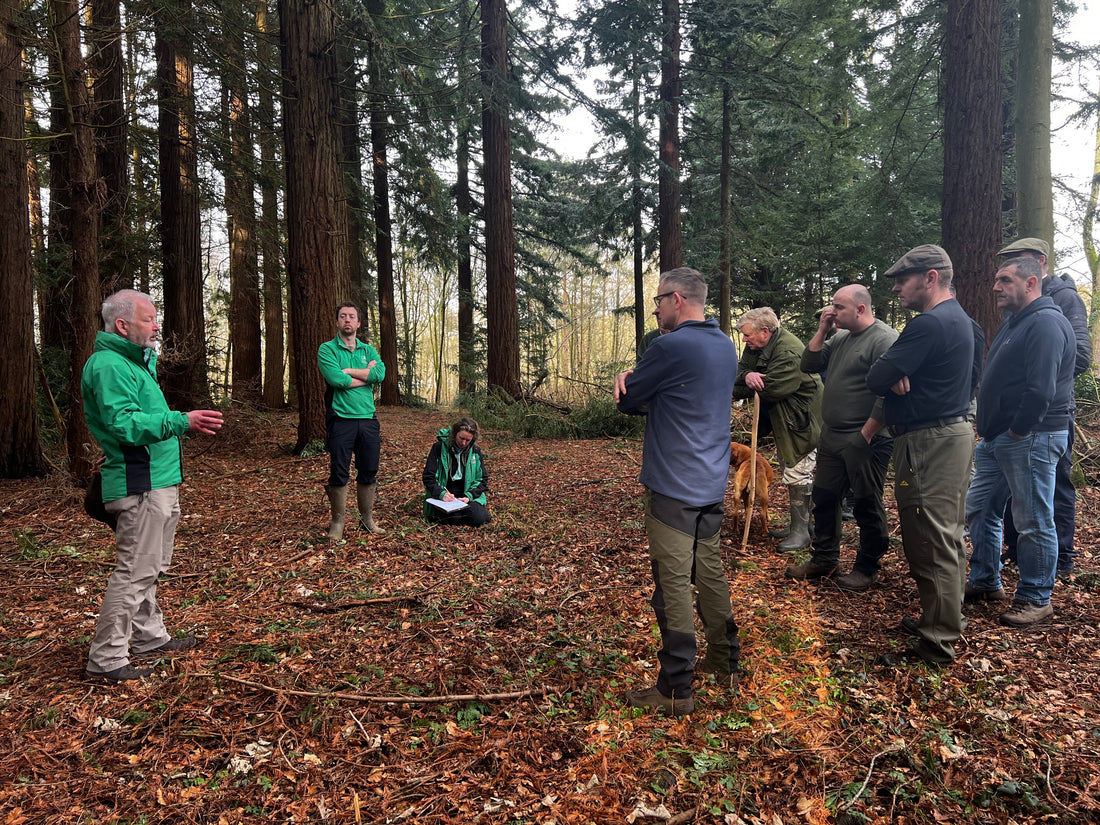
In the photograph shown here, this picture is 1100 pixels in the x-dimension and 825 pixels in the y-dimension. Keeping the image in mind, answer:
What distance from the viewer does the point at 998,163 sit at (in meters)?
6.51

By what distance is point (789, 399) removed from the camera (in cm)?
521

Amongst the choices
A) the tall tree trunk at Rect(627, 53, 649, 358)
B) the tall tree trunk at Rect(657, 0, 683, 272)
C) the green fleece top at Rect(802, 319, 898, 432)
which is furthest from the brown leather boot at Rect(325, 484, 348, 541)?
the tall tree trunk at Rect(657, 0, 683, 272)

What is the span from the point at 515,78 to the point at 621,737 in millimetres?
13570

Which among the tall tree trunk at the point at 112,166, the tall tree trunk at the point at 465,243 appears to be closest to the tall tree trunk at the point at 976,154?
the tall tree trunk at the point at 112,166

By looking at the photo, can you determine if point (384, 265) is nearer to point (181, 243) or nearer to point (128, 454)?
point (181, 243)

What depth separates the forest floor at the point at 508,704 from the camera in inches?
93.8

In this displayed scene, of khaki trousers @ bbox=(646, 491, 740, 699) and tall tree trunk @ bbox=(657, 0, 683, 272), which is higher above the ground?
tall tree trunk @ bbox=(657, 0, 683, 272)

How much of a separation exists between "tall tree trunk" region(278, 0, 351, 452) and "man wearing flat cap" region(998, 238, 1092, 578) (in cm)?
785

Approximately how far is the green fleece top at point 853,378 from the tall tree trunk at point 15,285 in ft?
29.7

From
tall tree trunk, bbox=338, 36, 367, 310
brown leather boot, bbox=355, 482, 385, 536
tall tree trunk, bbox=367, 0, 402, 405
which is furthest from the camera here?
tall tree trunk, bbox=367, 0, 402, 405

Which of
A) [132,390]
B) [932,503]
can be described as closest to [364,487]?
[132,390]

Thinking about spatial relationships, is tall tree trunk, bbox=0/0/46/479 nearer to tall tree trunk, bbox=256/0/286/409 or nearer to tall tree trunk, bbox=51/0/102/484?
tall tree trunk, bbox=51/0/102/484

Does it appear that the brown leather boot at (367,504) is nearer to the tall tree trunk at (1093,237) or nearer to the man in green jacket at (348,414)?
the man in green jacket at (348,414)

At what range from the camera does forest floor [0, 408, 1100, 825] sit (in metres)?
2.38
